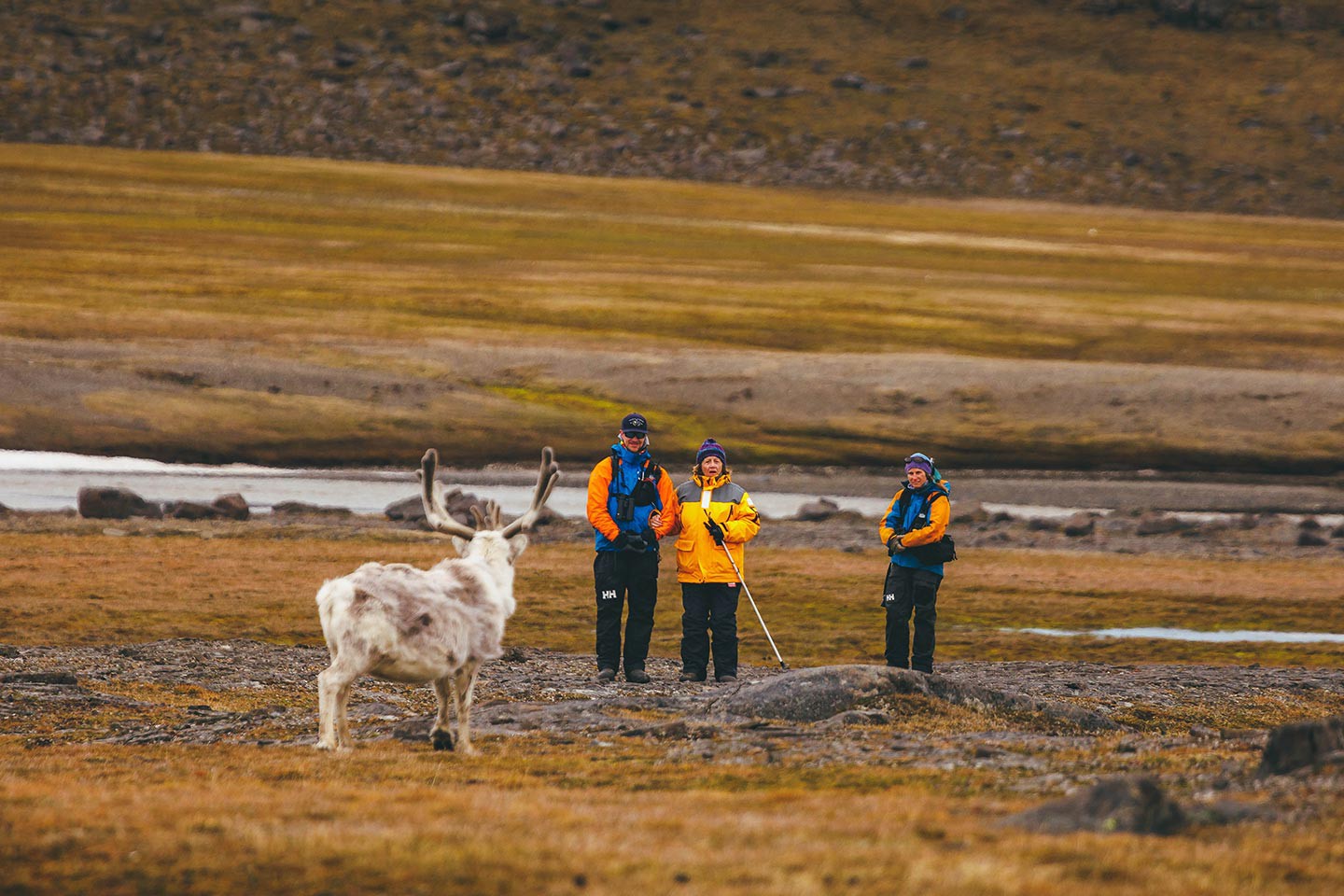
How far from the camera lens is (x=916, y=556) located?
60.9ft

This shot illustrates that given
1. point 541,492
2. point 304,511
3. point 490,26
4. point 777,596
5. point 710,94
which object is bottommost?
point 777,596

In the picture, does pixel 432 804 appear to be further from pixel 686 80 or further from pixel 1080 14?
pixel 1080 14

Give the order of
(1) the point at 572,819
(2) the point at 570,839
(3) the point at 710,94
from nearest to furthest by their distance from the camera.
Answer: (2) the point at 570,839, (1) the point at 572,819, (3) the point at 710,94

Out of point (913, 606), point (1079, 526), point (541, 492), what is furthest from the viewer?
point (1079, 526)

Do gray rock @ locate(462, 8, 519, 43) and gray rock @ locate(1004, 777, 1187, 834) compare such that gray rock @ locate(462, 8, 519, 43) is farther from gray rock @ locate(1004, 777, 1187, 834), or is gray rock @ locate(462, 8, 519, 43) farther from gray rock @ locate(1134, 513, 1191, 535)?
gray rock @ locate(1004, 777, 1187, 834)

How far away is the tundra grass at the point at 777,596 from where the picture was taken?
25297mm

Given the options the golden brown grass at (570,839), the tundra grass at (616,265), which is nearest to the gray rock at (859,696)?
the golden brown grass at (570,839)

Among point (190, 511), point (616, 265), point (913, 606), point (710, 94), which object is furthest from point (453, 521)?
point (710, 94)

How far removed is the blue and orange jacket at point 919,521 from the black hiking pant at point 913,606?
12 centimetres

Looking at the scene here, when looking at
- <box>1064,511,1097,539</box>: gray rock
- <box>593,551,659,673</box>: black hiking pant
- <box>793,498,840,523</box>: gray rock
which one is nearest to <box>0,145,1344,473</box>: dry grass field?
<box>793,498,840,523</box>: gray rock

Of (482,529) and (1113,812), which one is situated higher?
(482,529)

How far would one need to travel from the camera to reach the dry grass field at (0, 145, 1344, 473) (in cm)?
5516

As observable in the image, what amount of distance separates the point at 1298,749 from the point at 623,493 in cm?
829

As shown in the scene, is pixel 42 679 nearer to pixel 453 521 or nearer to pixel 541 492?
pixel 453 521
